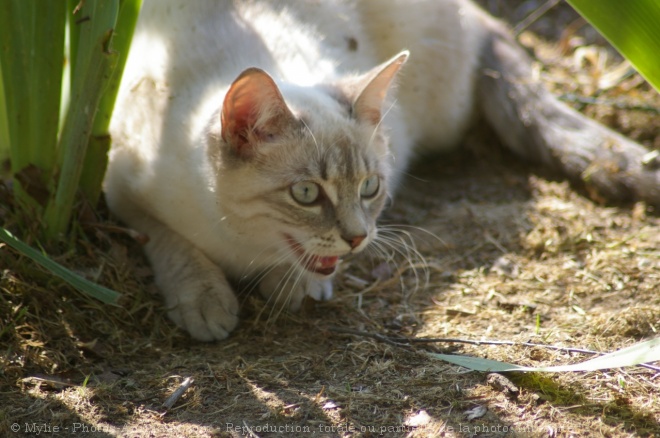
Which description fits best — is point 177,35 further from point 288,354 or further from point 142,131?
point 288,354

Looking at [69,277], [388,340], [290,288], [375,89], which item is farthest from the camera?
[290,288]

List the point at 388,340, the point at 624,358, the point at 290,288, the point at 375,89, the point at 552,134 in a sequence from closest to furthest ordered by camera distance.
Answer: the point at 624,358 → the point at 388,340 → the point at 375,89 → the point at 290,288 → the point at 552,134

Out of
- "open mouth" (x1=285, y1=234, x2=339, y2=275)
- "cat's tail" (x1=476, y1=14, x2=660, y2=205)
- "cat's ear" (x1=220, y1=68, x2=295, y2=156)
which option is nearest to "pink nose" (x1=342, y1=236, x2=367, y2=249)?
"open mouth" (x1=285, y1=234, x2=339, y2=275)

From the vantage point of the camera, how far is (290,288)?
104 inches

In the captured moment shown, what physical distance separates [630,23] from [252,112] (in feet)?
3.54

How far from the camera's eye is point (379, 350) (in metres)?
2.31

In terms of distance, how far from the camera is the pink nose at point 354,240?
2.31 m

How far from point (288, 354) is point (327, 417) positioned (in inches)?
15.9

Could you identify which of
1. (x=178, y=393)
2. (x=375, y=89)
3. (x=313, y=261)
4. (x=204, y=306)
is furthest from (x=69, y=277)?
(x=375, y=89)

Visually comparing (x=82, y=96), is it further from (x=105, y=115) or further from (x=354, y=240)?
(x=354, y=240)

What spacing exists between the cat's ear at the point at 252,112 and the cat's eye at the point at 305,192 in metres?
0.18

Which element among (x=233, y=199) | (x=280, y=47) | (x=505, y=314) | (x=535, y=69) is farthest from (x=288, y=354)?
(x=535, y=69)

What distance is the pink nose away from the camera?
2.31 metres

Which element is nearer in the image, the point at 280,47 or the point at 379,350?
the point at 379,350
